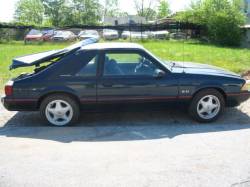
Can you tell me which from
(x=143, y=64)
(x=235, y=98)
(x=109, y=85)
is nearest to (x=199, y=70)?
(x=235, y=98)

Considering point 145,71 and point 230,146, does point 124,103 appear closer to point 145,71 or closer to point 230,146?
point 145,71

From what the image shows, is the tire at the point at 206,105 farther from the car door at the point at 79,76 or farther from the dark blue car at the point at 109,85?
the car door at the point at 79,76

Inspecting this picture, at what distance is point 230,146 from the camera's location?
466cm

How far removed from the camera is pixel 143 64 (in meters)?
5.80

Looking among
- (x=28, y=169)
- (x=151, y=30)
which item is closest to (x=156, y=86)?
(x=28, y=169)

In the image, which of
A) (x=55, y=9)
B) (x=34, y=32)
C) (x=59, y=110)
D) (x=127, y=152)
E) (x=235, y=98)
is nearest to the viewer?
(x=127, y=152)

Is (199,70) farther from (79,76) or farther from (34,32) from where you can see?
(34,32)

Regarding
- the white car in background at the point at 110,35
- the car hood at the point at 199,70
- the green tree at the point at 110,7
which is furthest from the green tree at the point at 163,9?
the car hood at the point at 199,70

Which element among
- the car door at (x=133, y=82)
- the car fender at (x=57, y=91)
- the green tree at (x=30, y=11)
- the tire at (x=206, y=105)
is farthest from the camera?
the green tree at (x=30, y=11)

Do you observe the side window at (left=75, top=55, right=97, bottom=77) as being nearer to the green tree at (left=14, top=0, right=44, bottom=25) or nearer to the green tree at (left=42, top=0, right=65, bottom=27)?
the green tree at (left=14, top=0, right=44, bottom=25)

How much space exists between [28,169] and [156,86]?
2.65 meters

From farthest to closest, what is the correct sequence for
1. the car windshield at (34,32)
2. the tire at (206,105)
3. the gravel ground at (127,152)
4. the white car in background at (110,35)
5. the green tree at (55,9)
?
the green tree at (55,9) → the white car in background at (110,35) → the car windshield at (34,32) → the tire at (206,105) → the gravel ground at (127,152)

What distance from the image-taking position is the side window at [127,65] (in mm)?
5719

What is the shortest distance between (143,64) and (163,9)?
74.0m
